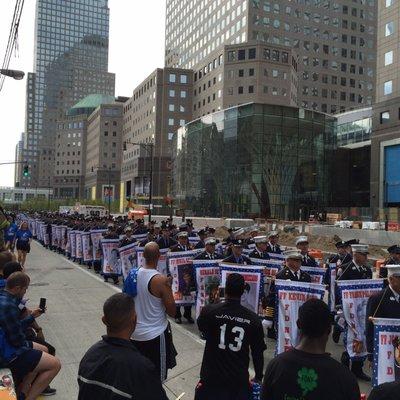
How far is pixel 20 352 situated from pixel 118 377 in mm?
2652

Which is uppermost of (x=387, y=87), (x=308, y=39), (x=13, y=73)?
(x=308, y=39)

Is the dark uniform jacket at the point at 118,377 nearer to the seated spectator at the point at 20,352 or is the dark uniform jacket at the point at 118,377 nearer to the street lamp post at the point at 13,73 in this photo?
the seated spectator at the point at 20,352

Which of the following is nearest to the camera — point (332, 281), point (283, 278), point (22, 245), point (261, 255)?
point (283, 278)

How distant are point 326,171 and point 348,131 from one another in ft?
48.0

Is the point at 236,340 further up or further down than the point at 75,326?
further up

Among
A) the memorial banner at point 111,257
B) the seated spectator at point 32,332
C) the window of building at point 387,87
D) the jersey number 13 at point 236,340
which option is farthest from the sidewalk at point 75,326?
the window of building at point 387,87

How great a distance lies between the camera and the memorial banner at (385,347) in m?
5.62

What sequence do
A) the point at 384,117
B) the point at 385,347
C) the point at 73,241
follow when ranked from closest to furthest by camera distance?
1. the point at 385,347
2. the point at 73,241
3. the point at 384,117

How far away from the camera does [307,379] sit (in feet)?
10.1

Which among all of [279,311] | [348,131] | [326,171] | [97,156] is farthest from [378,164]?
[97,156]

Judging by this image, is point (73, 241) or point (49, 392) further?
point (73, 241)

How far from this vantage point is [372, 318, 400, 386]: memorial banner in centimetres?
562

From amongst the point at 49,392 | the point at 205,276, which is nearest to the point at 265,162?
the point at 205,276

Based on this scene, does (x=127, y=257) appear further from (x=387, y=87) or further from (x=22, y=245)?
(x=387, y=87)
